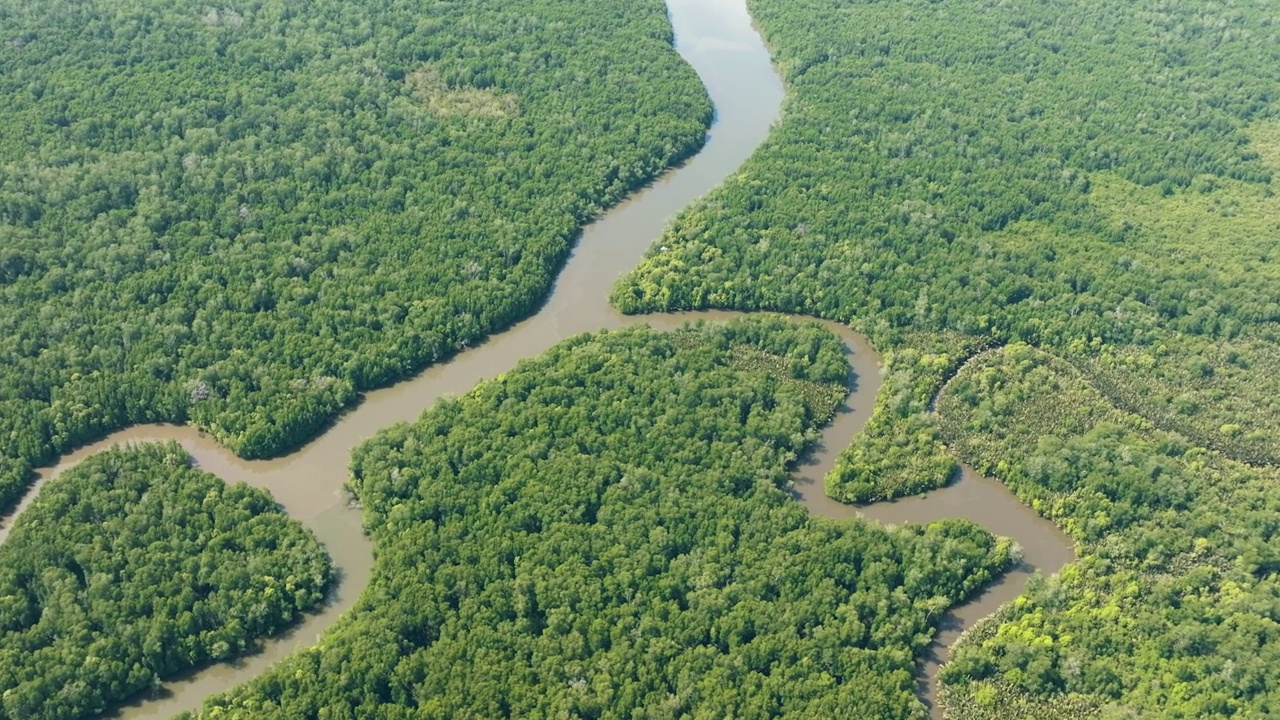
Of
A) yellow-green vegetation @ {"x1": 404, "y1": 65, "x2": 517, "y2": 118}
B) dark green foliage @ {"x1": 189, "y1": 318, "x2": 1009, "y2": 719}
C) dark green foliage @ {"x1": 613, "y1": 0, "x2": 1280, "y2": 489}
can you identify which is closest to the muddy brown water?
dark green foliage @ {"x1": 189, "y1": 318, "x2": 1009, "y2": 719}

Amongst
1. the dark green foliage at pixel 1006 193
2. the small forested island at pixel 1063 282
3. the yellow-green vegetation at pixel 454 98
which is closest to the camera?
the small forested island at pixel 1063 282

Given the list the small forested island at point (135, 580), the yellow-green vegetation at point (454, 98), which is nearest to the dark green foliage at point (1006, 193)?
the yellow-green vegetation at point (454, 98)

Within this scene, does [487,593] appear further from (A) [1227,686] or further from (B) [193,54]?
(B) [193,54]

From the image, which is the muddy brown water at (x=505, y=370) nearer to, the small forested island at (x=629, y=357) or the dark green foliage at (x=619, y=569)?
the small forested island at (x=629, y=357)

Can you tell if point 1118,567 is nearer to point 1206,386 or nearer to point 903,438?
point 903,438

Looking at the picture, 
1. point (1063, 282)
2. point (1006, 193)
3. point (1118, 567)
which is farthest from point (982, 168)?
point (1118, 567)

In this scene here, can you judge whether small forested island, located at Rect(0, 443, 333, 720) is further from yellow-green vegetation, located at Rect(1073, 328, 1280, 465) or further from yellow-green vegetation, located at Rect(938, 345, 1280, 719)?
yellow-green vegetation, located at Rect(1073, 328, 1280, 465)

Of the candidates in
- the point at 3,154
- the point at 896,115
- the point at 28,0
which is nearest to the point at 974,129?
the point at 896,115
